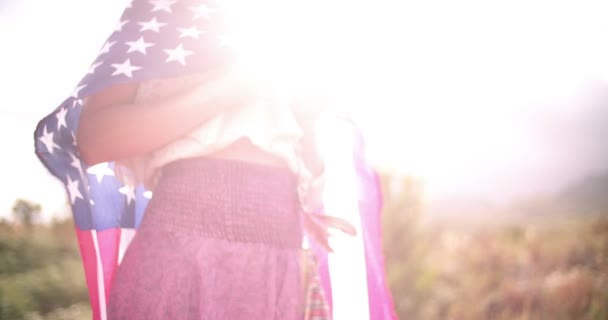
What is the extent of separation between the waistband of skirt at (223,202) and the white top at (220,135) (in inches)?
1.4

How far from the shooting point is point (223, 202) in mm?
1131

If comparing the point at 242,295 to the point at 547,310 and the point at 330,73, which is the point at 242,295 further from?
the point at 547,310

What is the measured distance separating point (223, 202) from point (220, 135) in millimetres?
164

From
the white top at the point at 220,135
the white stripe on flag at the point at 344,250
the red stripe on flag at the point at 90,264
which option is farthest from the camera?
the white stripe on flag at the point at 344,250

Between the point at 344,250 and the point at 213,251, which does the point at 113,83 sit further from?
the point at 344,250

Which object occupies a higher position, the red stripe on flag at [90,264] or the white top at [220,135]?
the white top at [220,135]

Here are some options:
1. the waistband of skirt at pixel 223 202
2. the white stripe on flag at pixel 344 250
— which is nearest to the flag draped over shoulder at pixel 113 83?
→ the waistband of skirt at pixel 223 202

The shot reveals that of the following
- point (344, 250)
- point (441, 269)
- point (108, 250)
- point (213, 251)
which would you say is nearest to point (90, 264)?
point (108, 250)

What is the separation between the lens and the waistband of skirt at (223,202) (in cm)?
111

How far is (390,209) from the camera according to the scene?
13.9 feet

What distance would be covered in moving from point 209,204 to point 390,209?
3265 millimetres

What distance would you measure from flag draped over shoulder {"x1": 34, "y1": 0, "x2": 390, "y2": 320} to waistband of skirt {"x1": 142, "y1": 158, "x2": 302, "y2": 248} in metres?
0.23

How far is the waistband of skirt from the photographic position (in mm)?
1112

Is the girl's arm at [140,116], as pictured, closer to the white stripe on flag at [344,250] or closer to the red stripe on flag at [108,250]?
the red stripe on flag at [108,250]
